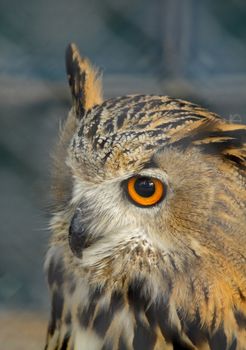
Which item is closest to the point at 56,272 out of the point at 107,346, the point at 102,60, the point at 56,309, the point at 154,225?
the point at 56,309

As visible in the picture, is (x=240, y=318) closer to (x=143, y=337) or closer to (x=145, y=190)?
(x=143, y=337)

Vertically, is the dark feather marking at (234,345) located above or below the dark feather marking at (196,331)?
below

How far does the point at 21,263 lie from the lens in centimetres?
277

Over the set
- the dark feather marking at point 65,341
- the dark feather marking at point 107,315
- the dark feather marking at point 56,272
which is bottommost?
the dark feather marking at point 65,341

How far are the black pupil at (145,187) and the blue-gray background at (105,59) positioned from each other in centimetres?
20

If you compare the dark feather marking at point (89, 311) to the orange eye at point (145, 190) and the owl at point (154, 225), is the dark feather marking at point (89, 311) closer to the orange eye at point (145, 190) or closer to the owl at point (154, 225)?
the owl at point (154, 225)

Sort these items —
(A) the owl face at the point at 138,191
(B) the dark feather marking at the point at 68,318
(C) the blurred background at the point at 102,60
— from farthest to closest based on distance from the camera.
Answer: (B) the dark feather marking at the point at 68,318, (C) the blurred background at the point at 102,60, (A) the owl face at the point at 138,191

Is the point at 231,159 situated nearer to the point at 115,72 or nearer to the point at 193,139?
the point at 193,139

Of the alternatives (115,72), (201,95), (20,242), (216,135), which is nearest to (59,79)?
(115,72)

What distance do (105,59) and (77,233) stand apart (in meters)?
0.52

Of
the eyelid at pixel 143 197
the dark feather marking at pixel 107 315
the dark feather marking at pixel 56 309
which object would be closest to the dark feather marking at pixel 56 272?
the dark feather marking at pixel 56 309

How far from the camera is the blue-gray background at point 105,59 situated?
161 cm

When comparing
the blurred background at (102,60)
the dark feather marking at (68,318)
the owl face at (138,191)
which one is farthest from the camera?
the dark feather marking at (68,318)

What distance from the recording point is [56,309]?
180 centimetres
